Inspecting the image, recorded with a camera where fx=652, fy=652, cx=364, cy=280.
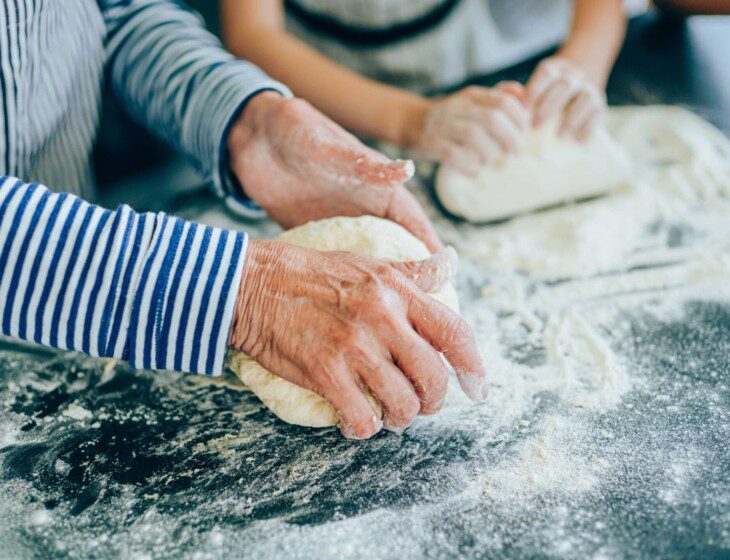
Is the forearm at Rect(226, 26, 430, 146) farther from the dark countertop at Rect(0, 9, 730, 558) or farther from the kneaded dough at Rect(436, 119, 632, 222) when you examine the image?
the dark countertop at Rect(0, 9, 730, 558)

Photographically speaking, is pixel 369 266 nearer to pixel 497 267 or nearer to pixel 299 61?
pixel 497 267

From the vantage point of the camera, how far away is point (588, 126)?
134cm

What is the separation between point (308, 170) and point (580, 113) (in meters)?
0.63

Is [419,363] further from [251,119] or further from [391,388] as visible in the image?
[251,119]

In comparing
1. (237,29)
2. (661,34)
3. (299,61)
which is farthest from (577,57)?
(237,29)

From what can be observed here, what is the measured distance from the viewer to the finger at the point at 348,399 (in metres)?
0.76

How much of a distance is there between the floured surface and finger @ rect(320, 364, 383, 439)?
66 millimetres

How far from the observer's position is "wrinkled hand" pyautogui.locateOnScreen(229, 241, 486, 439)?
76 cm

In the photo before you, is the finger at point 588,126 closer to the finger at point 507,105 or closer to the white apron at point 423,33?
the finger at point 507,105

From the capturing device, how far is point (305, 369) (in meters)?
0.78

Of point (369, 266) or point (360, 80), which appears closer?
point (369, 266)

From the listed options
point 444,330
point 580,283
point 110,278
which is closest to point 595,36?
point 580,283

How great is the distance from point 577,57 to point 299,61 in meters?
0.64

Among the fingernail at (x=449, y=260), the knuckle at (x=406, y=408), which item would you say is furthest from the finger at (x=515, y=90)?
the knuckle at (x=406, y=408)
